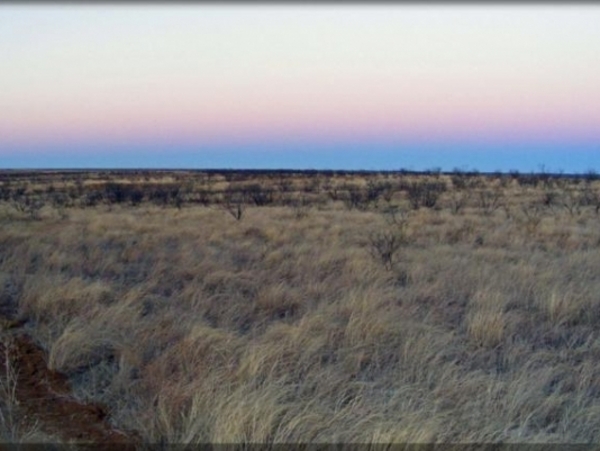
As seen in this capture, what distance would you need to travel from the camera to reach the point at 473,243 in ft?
41.0

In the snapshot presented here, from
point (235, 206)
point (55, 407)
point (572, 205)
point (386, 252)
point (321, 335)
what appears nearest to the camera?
point (55, 407)

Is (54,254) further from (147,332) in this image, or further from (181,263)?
(147,332)

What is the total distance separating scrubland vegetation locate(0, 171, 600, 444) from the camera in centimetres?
→ 369

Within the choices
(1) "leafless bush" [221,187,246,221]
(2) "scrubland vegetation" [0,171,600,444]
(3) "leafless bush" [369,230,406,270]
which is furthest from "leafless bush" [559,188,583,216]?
(1) "leafless bush" [221,187,246,221]

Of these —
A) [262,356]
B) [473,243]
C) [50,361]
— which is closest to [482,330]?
[262,356]

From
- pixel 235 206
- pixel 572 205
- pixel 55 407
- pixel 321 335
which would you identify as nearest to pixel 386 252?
pixel 321 335

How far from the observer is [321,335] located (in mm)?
5410

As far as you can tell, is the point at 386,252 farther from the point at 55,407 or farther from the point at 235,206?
the point at 235,206

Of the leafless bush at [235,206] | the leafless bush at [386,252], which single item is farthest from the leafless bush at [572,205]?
the leafless bush at [235,206]

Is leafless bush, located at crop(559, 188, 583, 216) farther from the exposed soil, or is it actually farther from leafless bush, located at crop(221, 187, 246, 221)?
the exposed soil

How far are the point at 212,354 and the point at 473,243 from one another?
29.4 feet

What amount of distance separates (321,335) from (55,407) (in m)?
2.36

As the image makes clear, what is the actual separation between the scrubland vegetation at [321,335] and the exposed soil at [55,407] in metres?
0.11

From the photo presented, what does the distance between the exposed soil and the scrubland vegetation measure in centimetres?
11
